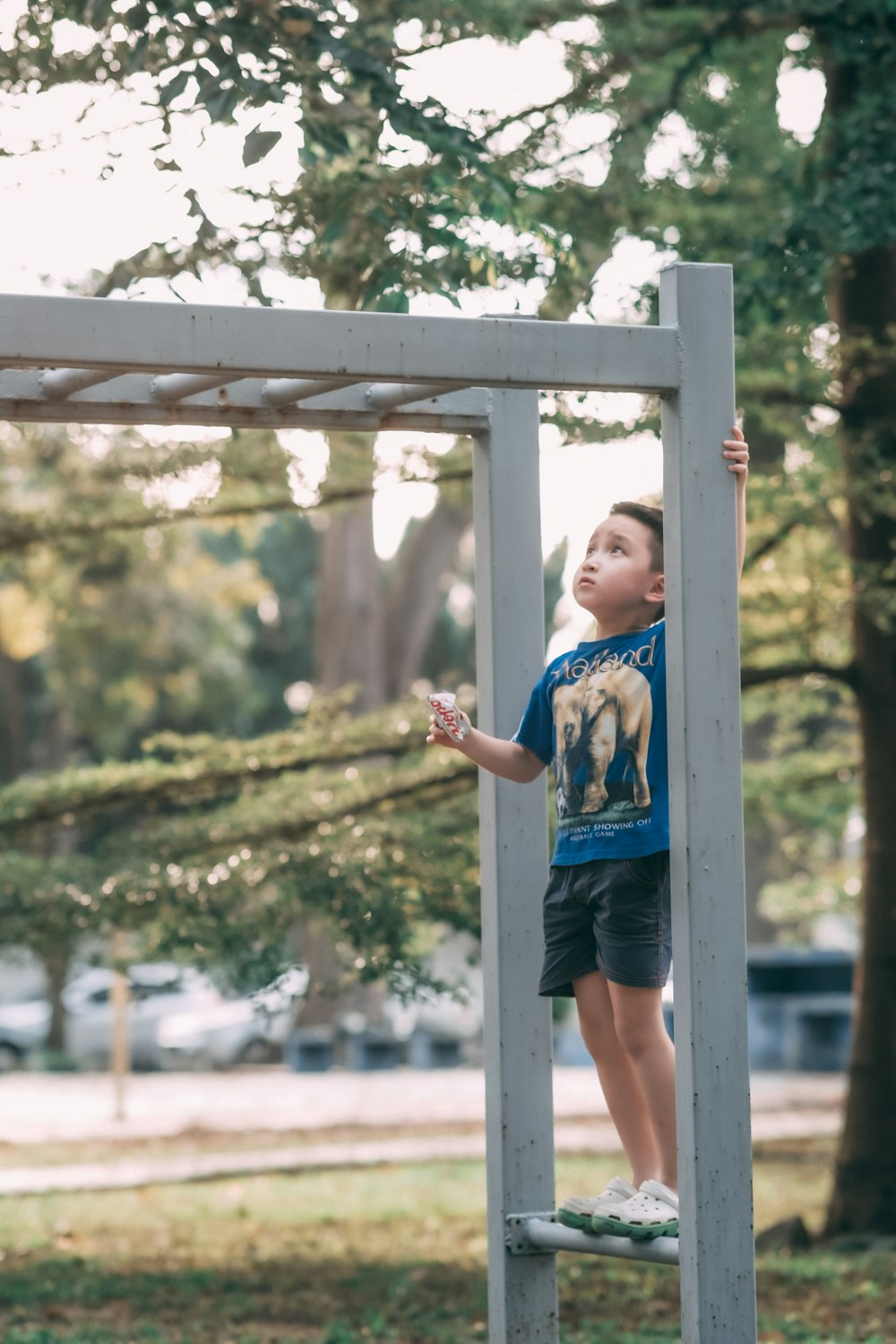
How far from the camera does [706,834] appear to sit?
334 cm

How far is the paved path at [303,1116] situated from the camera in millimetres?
12461

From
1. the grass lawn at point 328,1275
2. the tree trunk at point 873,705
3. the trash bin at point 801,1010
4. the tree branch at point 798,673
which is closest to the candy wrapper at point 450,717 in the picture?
the grass lawn at point 328,1275

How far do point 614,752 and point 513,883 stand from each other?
63 cm

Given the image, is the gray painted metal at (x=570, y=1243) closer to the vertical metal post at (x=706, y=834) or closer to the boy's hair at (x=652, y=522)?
the vertical metal post at (x=706, y=834)

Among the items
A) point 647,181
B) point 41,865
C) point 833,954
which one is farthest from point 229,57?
point 833,954

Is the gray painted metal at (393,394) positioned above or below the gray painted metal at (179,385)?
above

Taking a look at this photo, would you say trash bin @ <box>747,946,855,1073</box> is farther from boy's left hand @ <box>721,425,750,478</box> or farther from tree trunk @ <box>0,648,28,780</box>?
boy's left hand @ <box>721,425,750,478</box>

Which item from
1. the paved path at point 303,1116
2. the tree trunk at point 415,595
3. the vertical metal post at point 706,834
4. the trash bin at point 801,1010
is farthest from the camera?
the tree trunk at point 415,595

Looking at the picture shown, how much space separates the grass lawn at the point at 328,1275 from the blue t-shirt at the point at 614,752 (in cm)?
269

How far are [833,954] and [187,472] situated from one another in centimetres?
1478

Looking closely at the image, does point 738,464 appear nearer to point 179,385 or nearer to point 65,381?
point 179,385

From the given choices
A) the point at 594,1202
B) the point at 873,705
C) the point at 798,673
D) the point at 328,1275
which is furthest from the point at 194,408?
the point at 873,705

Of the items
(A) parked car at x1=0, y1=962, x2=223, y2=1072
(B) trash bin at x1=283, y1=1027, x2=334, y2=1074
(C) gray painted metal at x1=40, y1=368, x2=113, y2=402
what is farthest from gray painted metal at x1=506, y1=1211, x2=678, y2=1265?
(A) parked car at x1=0, y1=962, x2=223, y2=1072

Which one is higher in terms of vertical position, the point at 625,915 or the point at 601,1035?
the point at 625,915
